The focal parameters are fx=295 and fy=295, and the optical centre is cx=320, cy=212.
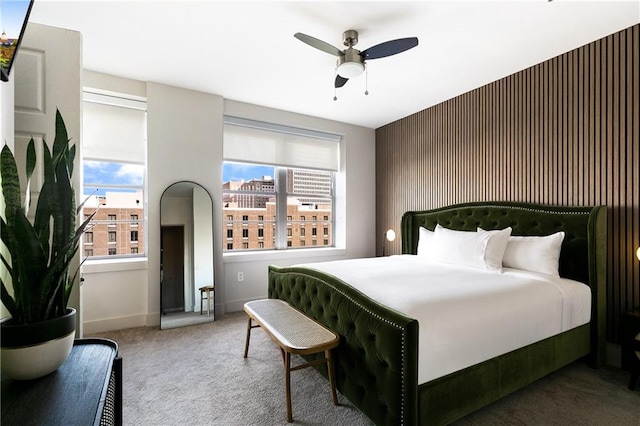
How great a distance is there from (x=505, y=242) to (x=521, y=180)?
0.79m

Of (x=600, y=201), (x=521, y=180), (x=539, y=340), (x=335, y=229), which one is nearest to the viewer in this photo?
(x=539, y=340)

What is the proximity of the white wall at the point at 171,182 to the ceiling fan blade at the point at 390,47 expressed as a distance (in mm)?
2120

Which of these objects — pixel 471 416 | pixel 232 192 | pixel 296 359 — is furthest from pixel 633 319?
pixel 232 192

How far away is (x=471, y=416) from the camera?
179 centimetres

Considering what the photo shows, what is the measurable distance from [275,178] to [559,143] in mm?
3339

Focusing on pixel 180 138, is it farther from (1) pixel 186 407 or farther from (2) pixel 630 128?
(2) pixel 630 128

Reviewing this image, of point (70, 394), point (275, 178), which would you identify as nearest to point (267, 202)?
point (275, 178)

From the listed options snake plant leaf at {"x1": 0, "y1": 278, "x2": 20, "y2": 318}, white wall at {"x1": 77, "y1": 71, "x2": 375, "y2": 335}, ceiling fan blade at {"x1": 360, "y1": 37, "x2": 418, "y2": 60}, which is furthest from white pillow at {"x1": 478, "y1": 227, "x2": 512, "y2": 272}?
snake plant leaf at {"x1": 0, "y1": 278, "x2": 20, "y2": 318}

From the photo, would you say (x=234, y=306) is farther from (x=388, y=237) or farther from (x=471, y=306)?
(x=471, y=306)

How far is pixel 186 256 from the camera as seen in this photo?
3.45 m

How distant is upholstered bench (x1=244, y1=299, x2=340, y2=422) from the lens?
1767 mm

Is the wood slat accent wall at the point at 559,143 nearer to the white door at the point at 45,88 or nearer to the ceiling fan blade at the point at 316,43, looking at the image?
the ceiling fan blade at the point at 316,43

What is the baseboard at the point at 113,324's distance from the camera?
3066 mm

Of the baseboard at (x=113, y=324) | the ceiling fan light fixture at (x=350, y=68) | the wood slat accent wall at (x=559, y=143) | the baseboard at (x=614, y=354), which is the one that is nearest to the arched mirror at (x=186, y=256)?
the baseboard at (x=113, y=324)
